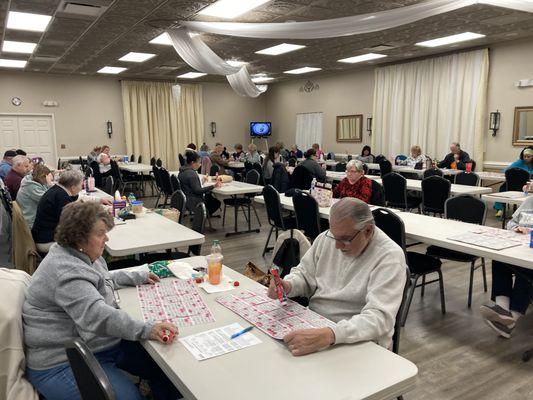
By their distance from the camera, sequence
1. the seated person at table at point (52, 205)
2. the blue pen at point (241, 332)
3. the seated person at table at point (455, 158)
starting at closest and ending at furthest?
the blue pen at point (241, 332) → the seated person at table at point (52, 205) → the seated person at table at point (455, 158)

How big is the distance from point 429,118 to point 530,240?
775 cm

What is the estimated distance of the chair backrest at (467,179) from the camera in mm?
6345

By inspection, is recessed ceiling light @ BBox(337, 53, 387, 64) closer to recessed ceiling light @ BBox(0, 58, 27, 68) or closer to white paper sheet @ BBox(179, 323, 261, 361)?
recessed ceiling light @ BBox(0, 58, 27, 68)

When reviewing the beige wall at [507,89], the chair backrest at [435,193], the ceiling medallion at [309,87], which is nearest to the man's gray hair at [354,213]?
the chair backrest at [435,193]

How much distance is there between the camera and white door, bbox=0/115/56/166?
11.6m

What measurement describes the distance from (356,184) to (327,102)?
29.0 ft

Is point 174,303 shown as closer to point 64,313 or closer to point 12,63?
point 64,313

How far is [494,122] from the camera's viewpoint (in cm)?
868

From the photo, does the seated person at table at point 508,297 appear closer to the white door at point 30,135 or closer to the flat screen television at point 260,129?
the white door at point 30,135

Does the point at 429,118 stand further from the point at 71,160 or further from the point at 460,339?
the point at 71,160

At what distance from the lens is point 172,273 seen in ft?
7.64

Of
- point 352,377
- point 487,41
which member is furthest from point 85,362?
point 487,41

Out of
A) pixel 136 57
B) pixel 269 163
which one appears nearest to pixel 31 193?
pixel 269 163

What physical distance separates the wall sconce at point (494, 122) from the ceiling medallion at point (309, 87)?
18.6ft
